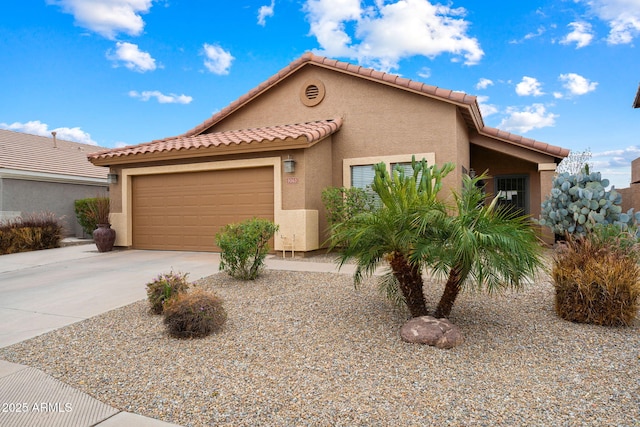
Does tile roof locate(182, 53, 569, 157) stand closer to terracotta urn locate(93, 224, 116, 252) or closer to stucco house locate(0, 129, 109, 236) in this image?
terracotta urn locate(93, 224, 116, 252)

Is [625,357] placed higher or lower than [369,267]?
lower

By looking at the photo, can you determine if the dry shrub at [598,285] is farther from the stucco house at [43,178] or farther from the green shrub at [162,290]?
the stucco house at [43,178]

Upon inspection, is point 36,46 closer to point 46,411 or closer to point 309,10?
point 309,10

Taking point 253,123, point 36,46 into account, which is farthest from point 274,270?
point 36,46

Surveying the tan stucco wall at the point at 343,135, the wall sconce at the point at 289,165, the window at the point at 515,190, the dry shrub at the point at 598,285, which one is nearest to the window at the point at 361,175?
the tan stucco wall at the point at 343,135

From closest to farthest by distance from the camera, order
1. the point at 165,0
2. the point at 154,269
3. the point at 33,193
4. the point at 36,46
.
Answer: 1. the point at 154,269
2. the point at 165,0
3. the point at 36,46
4. the point at 33,193

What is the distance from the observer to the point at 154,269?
9.05 metres

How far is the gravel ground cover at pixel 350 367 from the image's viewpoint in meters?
3.09

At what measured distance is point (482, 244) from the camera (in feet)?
Answer: 13.5

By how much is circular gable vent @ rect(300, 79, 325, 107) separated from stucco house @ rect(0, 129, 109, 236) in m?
10.7

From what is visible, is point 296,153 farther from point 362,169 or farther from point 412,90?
point 412,90

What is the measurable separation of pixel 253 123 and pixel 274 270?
6851 millimetres

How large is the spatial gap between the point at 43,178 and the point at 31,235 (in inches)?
192

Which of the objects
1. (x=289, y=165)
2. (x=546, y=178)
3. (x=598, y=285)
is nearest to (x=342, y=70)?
(x=289, y=165)
